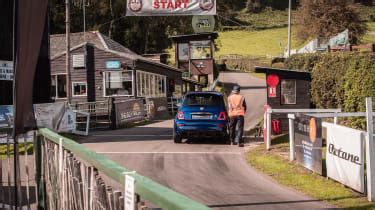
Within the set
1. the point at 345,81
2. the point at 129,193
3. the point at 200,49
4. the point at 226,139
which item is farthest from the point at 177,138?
the point at 200,49

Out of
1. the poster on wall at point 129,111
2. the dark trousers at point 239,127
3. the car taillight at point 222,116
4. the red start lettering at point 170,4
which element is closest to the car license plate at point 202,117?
the car taillight at point 222,116

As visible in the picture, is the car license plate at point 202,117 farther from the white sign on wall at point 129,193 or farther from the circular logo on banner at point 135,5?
the white sign on wall at point 129,193

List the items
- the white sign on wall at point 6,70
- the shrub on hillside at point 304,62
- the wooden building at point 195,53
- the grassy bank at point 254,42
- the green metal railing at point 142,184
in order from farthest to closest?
the grassy bank at point 254,42, the wooden building at point 195,53, the shrub on hillside at point 304,62, the white sign on wall at point 6,70, the green metal railing at point 142,184

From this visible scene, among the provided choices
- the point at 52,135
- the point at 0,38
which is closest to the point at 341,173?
the point at 52,135

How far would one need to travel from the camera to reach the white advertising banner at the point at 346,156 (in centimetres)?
924

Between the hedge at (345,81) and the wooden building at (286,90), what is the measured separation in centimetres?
139

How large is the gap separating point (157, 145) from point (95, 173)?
13652 millimetres

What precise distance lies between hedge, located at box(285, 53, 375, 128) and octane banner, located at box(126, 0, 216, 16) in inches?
198

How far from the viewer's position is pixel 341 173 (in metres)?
10.1

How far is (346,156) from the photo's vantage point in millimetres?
9836

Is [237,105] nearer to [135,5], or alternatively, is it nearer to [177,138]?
[177,138]

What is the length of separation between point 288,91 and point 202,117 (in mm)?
3909

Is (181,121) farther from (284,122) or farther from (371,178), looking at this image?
(371,178)

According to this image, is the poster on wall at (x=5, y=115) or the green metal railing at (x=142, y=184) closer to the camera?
the green metal railing at (x=142, y=184)
